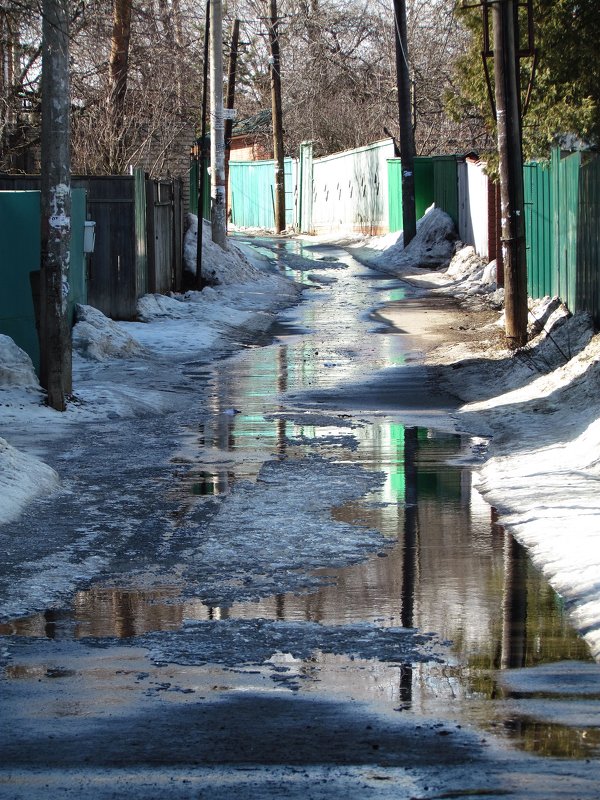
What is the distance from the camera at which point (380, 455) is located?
938cm

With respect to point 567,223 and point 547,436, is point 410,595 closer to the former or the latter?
point 547,436

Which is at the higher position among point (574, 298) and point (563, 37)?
point (563, 37)

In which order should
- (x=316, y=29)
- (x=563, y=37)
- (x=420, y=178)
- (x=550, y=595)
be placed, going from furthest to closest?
1. (x=316, y=29)
2. (x=420, y=178)
3. (x=563, y=37)
4. (x=550, y=595)

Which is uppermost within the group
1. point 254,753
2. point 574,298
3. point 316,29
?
point 316,29

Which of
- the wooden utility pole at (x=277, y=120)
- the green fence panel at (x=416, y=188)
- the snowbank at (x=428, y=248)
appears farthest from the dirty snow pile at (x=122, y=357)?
the wooden utility pole at (x=277, y=120)

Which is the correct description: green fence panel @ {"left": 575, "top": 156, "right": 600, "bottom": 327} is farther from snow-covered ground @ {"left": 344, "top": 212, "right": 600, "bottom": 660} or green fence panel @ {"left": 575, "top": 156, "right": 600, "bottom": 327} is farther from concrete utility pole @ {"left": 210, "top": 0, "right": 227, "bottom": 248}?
concrete utility pole @ {"left": 210, "top": 0, "right": 227, "bottom": 248}

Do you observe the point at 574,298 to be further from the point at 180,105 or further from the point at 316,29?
the point at 316,29

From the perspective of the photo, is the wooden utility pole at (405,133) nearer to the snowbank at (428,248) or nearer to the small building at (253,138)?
the snowbank at (428,248)

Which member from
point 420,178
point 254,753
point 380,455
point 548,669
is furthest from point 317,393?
point 420,178

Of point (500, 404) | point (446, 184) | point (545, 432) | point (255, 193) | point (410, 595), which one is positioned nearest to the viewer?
point (410, 595)

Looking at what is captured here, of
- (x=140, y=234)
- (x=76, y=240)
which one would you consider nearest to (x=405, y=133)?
(x=140, y=234)

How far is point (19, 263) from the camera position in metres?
11.6

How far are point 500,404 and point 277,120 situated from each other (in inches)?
1453

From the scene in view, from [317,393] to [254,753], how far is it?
334 inches
